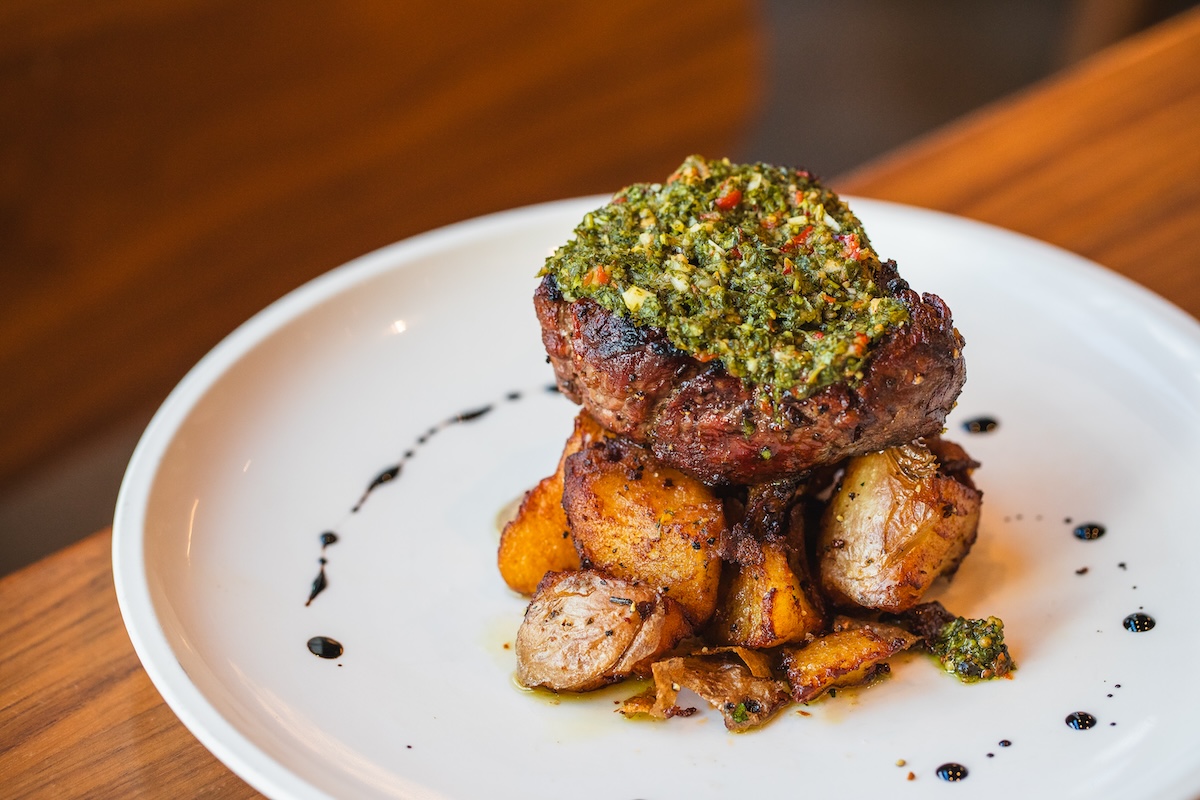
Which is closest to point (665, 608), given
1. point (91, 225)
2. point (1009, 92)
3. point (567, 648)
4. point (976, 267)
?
point (567, 648)

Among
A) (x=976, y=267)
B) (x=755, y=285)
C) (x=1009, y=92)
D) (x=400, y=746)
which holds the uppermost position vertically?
(x=755, y=285)

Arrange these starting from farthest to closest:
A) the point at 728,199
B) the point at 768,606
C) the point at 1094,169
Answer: the point at 1094,169
the point at 728,199
the point at 768,606

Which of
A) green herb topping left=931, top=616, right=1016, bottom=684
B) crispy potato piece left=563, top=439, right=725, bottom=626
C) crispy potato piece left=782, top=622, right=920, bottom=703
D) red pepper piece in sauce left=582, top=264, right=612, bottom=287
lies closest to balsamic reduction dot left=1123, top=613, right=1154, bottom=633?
green herb topping left=931, top=616, right=1016, bottom=684

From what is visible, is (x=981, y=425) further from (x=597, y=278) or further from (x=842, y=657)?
(x=597, y=278)

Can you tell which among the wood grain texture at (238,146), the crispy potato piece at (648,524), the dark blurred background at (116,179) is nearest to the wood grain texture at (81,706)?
the crispy potato piece at (648,524)

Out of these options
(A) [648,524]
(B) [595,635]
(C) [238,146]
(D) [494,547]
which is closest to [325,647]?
(D) [494,547]

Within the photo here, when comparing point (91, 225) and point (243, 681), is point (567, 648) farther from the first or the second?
point (91, 225)

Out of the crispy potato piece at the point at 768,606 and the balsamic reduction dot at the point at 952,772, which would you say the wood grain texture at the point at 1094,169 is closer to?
the crispy potato piece at the point at 768,606
